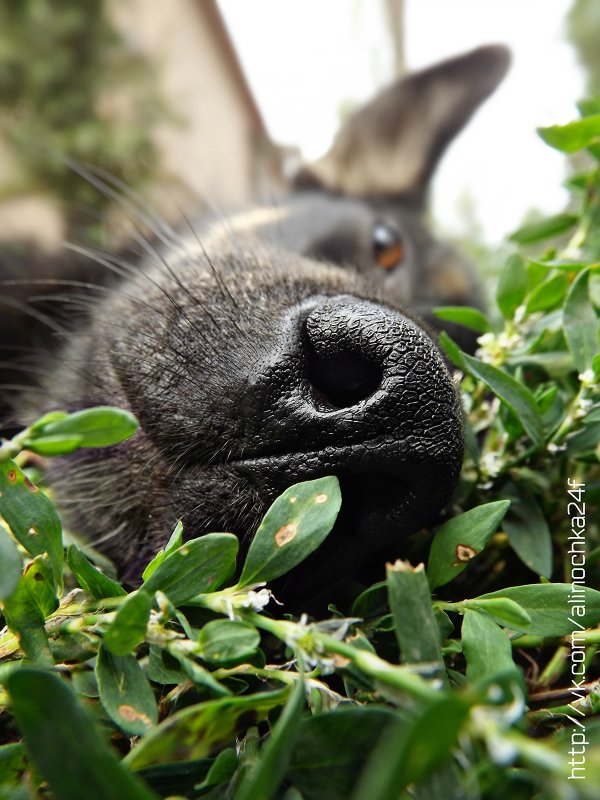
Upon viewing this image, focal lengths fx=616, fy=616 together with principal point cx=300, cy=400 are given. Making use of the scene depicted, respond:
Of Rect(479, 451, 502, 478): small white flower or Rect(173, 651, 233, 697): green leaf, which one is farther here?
Rect(479, 451, 502, 478): small white flower

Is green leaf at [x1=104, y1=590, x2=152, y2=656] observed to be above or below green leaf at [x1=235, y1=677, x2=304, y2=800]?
above

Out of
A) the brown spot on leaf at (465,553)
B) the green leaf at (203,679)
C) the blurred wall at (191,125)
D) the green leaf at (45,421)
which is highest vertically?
the blurred wall at (191,125)

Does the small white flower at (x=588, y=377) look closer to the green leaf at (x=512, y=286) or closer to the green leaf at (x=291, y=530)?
the green leaf at (x=512, y=286)

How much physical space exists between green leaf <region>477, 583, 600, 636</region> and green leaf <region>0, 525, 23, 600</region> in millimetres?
421

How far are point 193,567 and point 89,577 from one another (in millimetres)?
108

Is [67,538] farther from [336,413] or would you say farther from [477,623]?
[477,623]

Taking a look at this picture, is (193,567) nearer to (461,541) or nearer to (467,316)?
(461,541)

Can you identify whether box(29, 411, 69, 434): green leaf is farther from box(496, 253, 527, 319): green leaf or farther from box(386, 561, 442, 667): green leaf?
box(496, 253, 527, 319): green leaf

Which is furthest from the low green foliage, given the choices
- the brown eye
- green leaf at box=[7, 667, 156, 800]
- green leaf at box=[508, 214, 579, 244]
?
the brown eye

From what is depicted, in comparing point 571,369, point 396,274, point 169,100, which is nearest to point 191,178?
point 169,100

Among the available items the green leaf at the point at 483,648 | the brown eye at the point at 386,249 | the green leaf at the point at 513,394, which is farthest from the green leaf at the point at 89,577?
the brown eye at the point at 386,249

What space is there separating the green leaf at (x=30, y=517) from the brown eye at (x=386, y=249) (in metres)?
1.49

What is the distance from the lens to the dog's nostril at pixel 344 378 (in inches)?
29.5

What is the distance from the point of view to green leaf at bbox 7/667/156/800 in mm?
407
